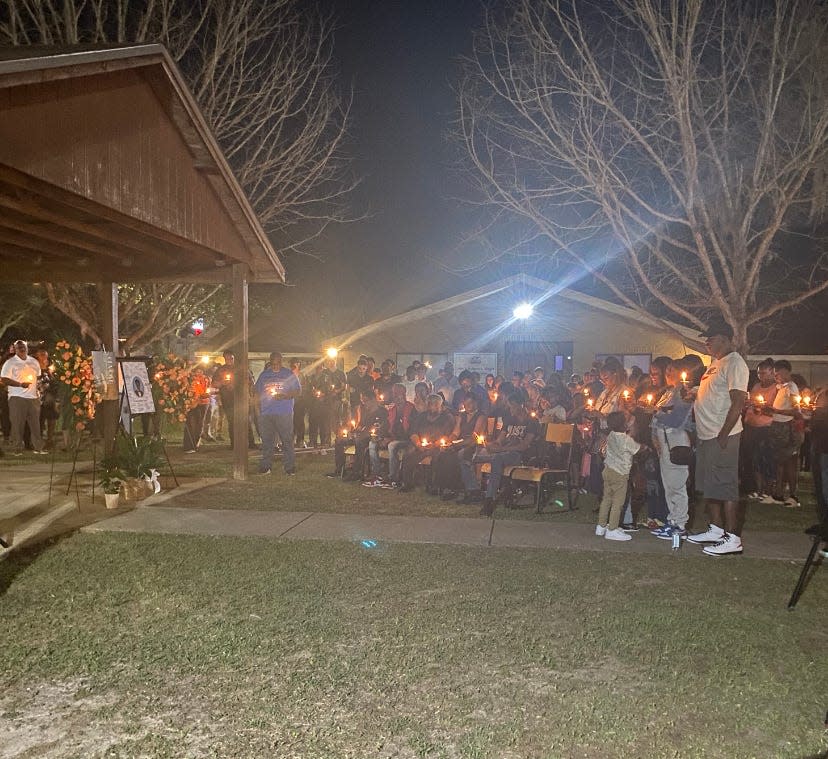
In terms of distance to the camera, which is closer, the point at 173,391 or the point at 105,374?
the point at 105,374

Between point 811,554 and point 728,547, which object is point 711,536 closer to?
point 728,547

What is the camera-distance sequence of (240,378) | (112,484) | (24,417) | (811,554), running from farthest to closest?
1. (24,417)
2. (240,378)
3. (112,484)
4. (811,554)

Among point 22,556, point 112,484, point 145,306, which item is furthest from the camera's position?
point 145,306

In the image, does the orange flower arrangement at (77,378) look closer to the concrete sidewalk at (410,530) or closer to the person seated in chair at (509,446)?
the concrete sidewalk at (410,530)

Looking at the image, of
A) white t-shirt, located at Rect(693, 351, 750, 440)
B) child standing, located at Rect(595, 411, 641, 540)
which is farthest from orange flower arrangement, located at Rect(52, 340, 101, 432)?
white t-shirt, located at Rect(693, 351, 750, 440)

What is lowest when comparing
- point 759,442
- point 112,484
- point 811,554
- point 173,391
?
point 811,554

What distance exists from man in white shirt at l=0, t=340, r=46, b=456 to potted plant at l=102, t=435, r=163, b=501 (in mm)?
5487

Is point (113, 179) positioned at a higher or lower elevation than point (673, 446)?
higher

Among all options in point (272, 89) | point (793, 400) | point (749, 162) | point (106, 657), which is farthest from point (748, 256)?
point (106, 657)

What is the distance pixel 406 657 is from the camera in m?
4.64

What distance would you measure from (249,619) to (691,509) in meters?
5.44

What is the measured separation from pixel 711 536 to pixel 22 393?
1241 cm

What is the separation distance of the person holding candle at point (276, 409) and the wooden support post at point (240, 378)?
2.23 ft

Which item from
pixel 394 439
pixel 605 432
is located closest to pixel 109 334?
pixel 394 439
